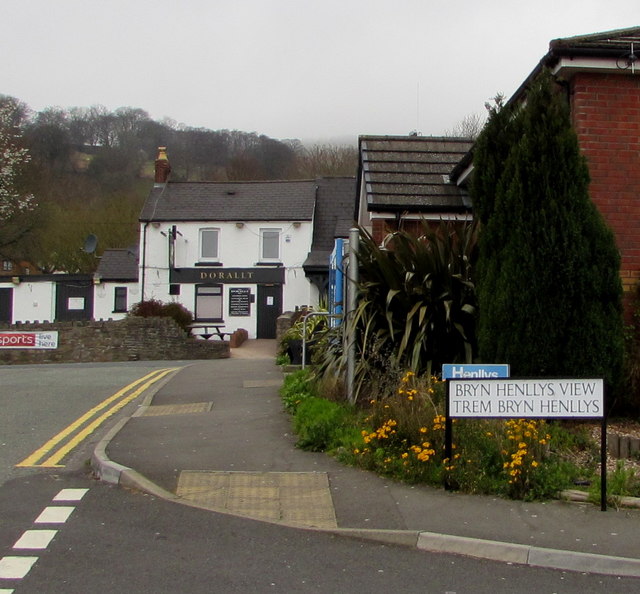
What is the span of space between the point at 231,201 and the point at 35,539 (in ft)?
108

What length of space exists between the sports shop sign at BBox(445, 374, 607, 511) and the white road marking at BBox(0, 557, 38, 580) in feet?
11.2

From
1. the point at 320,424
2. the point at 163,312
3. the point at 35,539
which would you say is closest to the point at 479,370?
the point at 320,424

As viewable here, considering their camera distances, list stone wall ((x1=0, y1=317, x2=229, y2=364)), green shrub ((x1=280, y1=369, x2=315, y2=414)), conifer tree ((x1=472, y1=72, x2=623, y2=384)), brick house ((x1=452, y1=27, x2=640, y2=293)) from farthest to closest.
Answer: stone wall ((x1=0, y1=317, x2=229, y2=364)) → green shrub ((x1=280, y1=369, x2=315, y2=414)) → brick house ((x1=452, y1=27, x2=640, y2=293)) → conifer tree ((x1=472, y1=72, x2=623, y2=384))

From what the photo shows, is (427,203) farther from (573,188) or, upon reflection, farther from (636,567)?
(636,567)

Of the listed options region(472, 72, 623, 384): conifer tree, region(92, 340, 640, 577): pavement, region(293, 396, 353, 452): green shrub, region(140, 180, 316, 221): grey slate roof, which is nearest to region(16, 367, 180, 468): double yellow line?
region(92, 340, 640, 577): pavement

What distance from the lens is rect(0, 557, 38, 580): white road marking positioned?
508 centimetres

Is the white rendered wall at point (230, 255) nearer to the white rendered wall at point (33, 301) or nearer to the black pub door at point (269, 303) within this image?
the black pub door at point (269, 303)

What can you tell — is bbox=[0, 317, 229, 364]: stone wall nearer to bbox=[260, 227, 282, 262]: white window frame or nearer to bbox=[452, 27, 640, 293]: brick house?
bbox=[260, 227, 282, 262]: white window frame

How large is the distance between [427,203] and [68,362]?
18.9 m

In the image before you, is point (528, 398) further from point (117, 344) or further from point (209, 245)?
point (209, 245)

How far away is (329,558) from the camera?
5.48m

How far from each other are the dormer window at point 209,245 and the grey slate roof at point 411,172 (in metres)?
23.4

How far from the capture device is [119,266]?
39.7 meters

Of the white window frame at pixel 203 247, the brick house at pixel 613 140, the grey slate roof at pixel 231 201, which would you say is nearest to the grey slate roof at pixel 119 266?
the grey slate roof at pixel 231 201
